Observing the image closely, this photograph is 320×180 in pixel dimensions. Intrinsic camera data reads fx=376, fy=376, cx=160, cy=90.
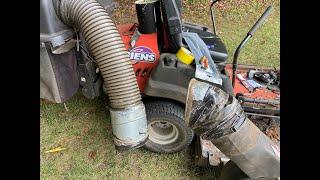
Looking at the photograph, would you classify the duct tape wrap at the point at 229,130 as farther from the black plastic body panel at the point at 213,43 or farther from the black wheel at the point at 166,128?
the black plastic body panel at the point at 213,43

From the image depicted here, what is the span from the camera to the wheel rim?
306 cm

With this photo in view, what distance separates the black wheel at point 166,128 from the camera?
2.88m

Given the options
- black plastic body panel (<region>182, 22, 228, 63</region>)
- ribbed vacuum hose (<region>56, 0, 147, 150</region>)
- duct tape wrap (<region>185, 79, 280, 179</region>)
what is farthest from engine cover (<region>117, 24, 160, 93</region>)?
duct tape wrap (<region>185, 79, 280, 179</region>)

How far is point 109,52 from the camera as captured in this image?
258 centimetres

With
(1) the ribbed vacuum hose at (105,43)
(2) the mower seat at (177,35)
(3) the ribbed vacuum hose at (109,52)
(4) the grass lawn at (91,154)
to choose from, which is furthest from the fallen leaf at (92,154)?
(2) the mower seat at (177,35)

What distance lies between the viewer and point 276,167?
2.31 metres

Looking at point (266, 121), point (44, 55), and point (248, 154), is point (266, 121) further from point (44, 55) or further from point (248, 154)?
point (44, 55)

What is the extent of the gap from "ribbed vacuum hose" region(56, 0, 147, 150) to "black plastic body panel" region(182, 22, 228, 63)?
72 centimetres

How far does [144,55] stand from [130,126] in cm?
59

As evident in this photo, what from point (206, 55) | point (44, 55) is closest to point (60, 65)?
point (44, 55)

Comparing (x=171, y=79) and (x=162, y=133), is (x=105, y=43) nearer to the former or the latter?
(x=171, y=79)

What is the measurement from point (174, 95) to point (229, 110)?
2.36 feet
